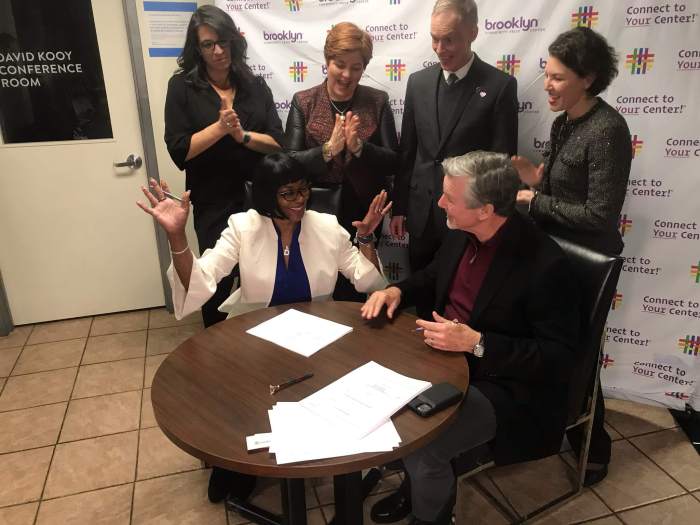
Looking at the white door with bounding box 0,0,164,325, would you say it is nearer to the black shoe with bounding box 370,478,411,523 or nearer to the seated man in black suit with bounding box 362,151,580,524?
the black shoe with bounding box 370,478,411,523

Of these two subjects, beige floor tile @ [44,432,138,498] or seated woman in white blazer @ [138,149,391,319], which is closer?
seated woman in white blazer @ [138,149,391,319]

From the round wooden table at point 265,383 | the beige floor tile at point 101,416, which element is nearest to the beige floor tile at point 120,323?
the beige floor tile at point 101,416

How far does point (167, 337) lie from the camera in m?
3.44

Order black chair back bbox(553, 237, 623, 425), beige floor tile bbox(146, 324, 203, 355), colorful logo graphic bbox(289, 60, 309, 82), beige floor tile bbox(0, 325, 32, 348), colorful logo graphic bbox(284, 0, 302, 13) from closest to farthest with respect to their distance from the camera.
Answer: black chair back bbox(553, 237, 623, 425), colorful logo graphic bbox(284, 0, 302, 13), colorful logo graphic bbox(289, 60, 309, 82), beige floor tile bbox(146, 324, 203, 355), beige floor tile bbox(0, 325, 32, 348)

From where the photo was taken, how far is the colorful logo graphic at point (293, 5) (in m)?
2.88

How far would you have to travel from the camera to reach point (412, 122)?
2.51 m

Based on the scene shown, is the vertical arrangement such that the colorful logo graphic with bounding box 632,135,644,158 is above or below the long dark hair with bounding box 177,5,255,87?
below

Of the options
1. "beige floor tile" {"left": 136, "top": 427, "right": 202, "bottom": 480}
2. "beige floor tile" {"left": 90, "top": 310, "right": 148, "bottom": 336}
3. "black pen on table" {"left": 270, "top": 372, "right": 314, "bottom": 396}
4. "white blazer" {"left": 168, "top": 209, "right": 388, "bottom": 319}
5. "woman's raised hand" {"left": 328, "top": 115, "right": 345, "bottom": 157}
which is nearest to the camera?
"black pen on table" {"left": 270, "top": 372, "right": 314, "bottom": 396}

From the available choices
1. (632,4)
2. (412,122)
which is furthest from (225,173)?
(632,4)

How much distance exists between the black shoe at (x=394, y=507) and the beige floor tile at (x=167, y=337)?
5.76 ft

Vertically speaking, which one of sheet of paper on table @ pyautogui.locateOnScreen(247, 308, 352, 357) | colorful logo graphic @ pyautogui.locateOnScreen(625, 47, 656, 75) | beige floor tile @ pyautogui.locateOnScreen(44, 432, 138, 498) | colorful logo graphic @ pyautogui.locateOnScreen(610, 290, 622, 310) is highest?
colorful logo graphic @ pyautogui.locateOnScreen(625, 47, 656, 75)

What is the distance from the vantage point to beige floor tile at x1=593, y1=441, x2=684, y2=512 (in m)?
2.08

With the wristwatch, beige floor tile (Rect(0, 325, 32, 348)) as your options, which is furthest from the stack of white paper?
beige floor tile (Rect(0, 325, 32, 348))

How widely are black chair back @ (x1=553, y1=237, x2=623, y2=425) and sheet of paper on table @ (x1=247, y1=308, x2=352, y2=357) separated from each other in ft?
2.41
